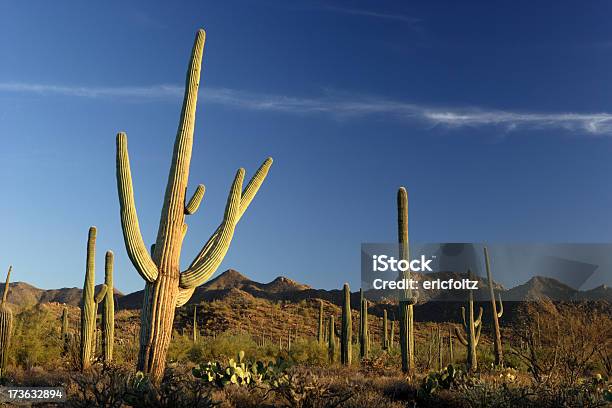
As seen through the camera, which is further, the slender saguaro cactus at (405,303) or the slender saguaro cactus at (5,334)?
the slender saguaro cactus at (5,334)

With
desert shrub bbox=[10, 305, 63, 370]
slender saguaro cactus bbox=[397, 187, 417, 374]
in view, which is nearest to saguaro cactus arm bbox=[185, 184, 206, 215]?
slender saguaro cactus bbox=[397, 187, 417, 374]

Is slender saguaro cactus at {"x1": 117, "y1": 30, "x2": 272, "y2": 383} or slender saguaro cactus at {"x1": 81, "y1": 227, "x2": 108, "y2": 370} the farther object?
slender saguaro cactus at {"x1": 81, "y1": 227, "x2": 108, "y2": 370}

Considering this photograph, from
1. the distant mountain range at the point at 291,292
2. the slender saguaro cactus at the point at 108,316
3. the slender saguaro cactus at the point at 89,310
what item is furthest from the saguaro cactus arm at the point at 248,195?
the distant mountain range at the point at 291,292

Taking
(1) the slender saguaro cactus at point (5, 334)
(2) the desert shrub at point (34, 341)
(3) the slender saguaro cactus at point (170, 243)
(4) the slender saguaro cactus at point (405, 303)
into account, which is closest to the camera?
(3) the slender saguaro cactus at point (170, 243)

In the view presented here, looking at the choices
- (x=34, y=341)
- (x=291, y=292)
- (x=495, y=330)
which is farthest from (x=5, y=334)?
(x=291, y=292)

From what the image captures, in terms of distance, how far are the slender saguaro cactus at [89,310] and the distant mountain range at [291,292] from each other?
82.9ft

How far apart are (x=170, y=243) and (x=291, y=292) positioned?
6392 cm

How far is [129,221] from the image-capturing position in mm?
11852

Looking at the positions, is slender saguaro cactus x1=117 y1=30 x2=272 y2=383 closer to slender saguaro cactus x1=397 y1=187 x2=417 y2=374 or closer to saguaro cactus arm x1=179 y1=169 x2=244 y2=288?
saguaro cactus arm x1=179 y1=169 x2=244 y2=288

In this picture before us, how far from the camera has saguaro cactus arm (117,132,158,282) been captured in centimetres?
1152

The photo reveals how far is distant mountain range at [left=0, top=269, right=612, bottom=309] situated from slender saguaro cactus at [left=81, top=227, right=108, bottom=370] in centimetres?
2525

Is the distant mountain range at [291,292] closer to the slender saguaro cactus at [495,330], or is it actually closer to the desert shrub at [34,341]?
the slender saguaro cactus at [495,330]

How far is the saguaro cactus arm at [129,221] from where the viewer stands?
453 inches

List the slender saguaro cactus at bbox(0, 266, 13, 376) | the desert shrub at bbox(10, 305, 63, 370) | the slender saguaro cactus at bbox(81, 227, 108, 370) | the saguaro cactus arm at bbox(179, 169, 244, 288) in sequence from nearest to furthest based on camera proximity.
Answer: the saguaro cactus arm at bbox(179, 169, 244, 288) → the slender saguaro cactus at bbox(81, 227, 108, 370) → the slender saguaro cactus at bbox(0, 266, 13, 376) → the desert shrub at bbox(10, 305, 63, 370)
